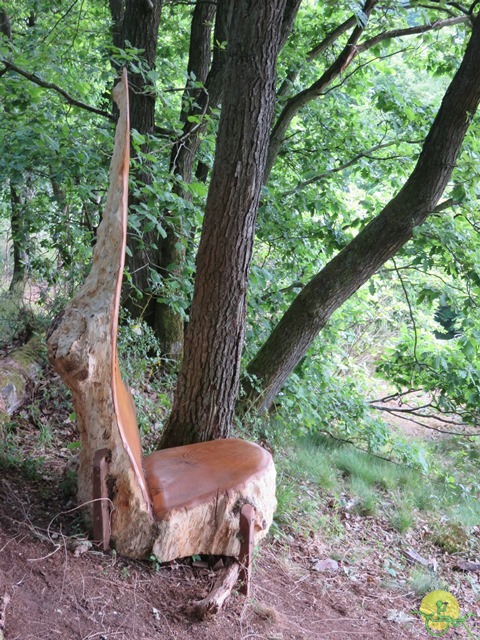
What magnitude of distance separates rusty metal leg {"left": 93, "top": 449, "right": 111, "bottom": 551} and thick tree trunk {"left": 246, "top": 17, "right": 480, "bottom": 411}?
2906mm

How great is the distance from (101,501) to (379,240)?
3486mm

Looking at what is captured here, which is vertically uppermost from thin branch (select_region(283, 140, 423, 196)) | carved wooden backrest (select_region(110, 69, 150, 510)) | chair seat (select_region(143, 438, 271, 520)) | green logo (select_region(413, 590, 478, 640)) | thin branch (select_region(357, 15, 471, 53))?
thin branch (select_region(357, 15, 471, 53))

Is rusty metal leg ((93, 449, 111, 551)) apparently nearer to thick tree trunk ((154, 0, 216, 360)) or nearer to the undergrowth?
the undergrowth

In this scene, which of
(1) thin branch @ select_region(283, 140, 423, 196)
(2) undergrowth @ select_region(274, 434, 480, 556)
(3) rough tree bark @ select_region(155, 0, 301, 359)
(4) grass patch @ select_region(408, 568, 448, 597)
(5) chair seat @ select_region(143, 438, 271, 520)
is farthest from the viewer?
(1) thin branch @ select_region(283, 140, 423, 196)

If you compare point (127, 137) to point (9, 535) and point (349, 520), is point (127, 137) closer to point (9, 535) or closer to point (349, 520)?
point (9, 535)

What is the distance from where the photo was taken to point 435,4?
549 centimetres

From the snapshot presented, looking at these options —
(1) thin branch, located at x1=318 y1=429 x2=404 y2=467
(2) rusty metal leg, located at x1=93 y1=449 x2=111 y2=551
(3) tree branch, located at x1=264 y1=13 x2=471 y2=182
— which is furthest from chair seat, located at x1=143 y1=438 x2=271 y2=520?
(3) tree branch, located at x1=264 y1=13 x2=471 y2=182

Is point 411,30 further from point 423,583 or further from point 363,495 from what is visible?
point 423,583

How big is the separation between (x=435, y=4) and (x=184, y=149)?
2752 mm

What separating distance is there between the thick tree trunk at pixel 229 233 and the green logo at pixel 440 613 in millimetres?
1814

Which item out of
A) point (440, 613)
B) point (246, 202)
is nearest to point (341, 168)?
point (246, 202)

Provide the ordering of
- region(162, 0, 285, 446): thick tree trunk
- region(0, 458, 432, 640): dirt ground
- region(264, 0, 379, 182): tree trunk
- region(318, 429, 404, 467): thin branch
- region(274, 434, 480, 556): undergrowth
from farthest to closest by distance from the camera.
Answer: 1. region(318, 429, 404, 467): thin branch
2. region(264, 0, 379, 182): tree trunk
3. region(274, 434, 480, 556): undergrowth
4. region(162, 0, 285, 446): thick tree trunk
5. region(0, 458, 432, 640): dirt ground

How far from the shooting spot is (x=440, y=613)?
3885 mm

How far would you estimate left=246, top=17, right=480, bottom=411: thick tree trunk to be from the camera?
4.84 meters
